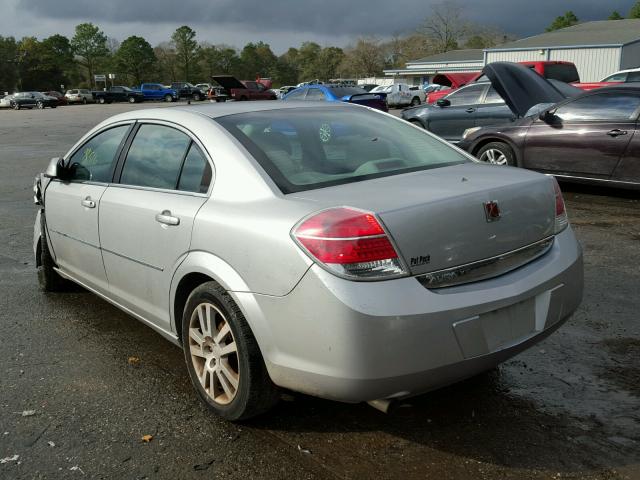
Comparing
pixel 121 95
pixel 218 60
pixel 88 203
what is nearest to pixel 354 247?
pixel 88 203

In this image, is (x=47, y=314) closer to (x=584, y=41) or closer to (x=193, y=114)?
(x=193, y=114)

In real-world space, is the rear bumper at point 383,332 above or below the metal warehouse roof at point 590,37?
below

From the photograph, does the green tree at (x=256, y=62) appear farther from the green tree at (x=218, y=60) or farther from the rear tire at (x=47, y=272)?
the rear tire at (x=47, y=272)

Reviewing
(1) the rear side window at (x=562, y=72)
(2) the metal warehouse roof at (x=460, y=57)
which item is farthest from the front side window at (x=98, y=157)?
(2) the metal warehouse roof at (x=460, y=57)

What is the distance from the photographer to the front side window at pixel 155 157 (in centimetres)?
354

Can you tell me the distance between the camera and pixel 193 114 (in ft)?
11.8

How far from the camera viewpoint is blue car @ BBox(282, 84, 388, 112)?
17.4 m

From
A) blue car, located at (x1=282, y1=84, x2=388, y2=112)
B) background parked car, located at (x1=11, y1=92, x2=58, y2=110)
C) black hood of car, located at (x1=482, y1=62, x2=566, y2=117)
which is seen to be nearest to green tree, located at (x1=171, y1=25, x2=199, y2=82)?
background parked car, located at (x1=11, y1=92, x2=58, y2=110)

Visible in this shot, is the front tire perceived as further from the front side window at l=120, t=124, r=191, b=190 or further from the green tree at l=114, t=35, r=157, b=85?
the green tree at l=114, t=35, r=157, b=85

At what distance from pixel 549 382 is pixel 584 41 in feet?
165

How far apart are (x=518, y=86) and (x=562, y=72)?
8.19 m

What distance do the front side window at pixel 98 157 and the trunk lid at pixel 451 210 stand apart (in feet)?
5.74

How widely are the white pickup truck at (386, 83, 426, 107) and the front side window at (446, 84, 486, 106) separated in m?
30.5

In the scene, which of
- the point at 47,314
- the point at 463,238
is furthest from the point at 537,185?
the point at 47,314
